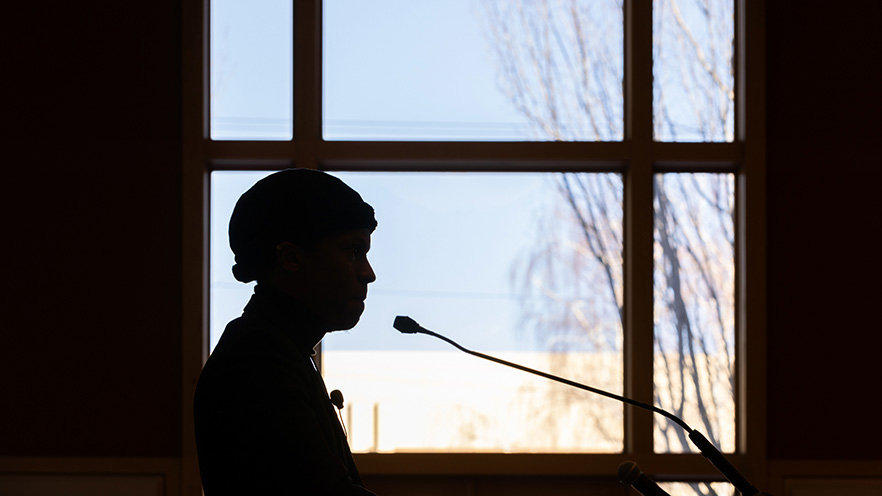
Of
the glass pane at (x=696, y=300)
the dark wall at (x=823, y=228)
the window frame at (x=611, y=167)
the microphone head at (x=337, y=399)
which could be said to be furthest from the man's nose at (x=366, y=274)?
the dark wall at (x=823, y=228)

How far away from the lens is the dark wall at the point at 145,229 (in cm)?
291

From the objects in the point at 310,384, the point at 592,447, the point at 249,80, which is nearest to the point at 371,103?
the point at 249,80

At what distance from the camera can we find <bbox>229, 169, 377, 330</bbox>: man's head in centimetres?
115

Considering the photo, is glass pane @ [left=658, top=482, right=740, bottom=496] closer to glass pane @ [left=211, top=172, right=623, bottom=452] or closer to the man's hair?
glass pane @ [left=211, top=172, right=623, bottom=452]

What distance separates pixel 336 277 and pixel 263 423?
287 millimetres

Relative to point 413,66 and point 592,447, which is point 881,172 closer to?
point 592,447

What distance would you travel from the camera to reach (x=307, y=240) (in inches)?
45.6

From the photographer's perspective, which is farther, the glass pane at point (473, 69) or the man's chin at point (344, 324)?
the glass pane at point (473, 69)

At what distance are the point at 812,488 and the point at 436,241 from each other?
1.69 meters

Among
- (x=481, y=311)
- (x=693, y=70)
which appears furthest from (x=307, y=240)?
(x=693, y=70)

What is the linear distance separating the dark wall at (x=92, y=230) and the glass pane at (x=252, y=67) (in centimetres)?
17

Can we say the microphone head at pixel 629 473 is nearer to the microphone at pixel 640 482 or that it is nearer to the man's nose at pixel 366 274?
the microphone at pixel 640 482

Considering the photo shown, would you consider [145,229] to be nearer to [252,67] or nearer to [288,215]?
[252,67]

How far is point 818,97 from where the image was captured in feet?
9.75
